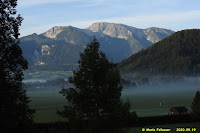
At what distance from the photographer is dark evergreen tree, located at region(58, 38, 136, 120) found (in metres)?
37.9

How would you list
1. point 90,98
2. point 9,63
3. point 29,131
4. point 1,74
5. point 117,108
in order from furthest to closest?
point 90,98 < point 117,108 < point 9,63 < point 1,74 < point 29,131

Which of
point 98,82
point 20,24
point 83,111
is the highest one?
point 20,24

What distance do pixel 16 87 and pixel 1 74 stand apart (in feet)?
8.69

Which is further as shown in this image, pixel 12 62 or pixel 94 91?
pixel 94 91

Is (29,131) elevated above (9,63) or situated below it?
below

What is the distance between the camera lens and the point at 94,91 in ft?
129

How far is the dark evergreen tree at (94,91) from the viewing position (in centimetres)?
3794

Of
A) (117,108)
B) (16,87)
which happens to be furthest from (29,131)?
(117,108)

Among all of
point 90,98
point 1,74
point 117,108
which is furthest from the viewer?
point 90,98

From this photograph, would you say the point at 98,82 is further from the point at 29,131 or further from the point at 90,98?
the point at 29,131

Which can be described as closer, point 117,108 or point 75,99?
point 117,108

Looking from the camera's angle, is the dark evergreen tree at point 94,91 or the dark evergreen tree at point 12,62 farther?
the dark evergreen tree at point 94,91

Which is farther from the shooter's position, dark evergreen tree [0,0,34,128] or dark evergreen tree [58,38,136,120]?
dark evergreen tree [58,38,136,120]

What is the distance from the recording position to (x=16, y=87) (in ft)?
85.8
